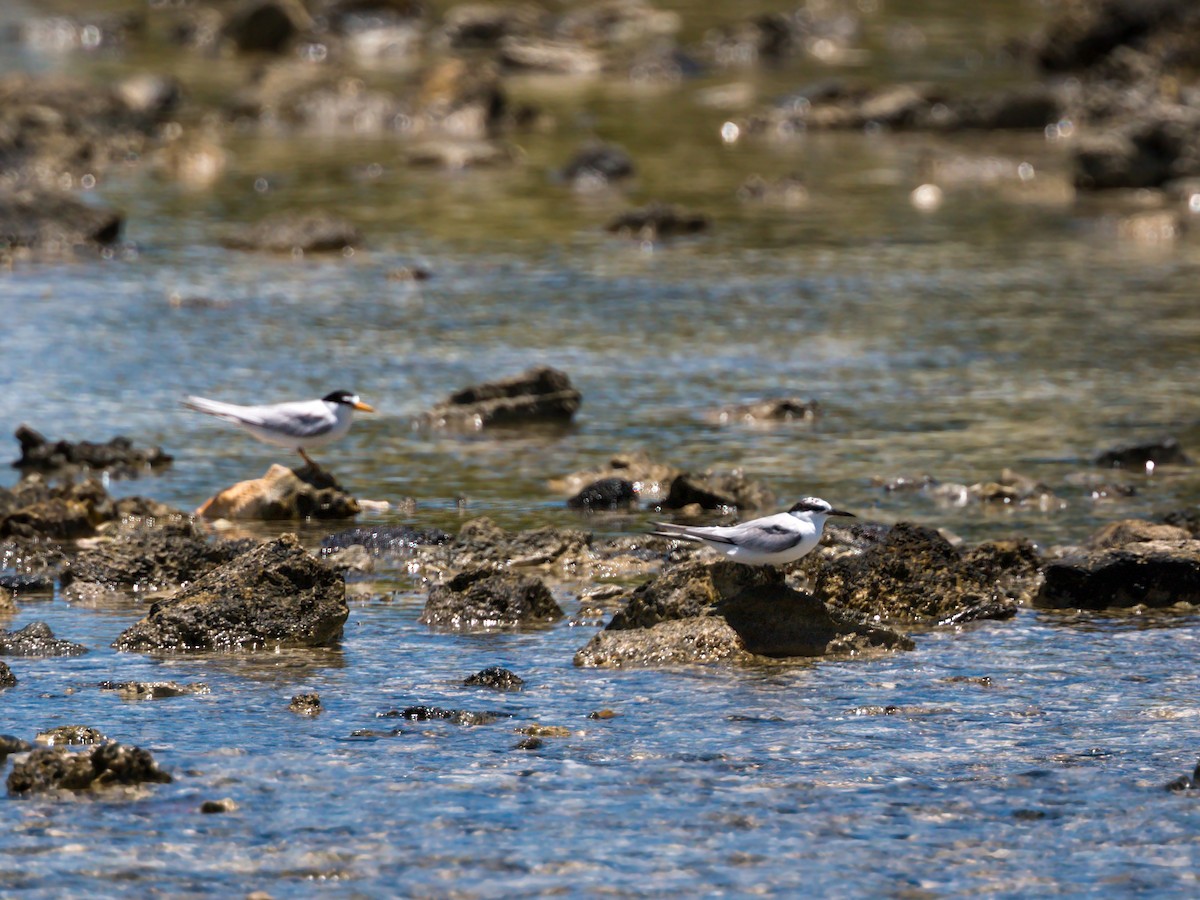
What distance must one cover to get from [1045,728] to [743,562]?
7.78 feet

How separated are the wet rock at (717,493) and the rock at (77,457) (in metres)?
4.89

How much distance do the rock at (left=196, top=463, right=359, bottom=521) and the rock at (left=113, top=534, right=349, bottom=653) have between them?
3294 millimetres

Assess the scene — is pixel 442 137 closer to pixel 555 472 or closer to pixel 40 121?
pixel 40 121

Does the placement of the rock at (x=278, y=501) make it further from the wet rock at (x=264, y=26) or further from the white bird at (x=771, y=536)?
the wet rock at (x=264, y=26)

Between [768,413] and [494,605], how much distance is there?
7.10 meters

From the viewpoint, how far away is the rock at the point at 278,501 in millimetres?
17031

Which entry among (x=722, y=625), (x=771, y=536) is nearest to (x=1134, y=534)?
(x=771, y=536)

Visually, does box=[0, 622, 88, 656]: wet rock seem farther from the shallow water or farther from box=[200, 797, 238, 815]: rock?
box=[200, 797, 238, 815]: rock

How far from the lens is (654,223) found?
31281 millimetres

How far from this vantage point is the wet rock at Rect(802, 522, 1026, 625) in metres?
14.3

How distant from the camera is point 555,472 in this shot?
19.0 metres

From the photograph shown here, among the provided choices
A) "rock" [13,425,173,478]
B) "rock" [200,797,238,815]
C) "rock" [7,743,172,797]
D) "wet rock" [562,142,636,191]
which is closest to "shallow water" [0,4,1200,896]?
"rock" [200,797,238,815]

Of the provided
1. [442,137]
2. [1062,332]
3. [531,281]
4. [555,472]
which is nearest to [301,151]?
[442,137]

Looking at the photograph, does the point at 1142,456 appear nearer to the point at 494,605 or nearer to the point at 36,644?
the point at 494,605
